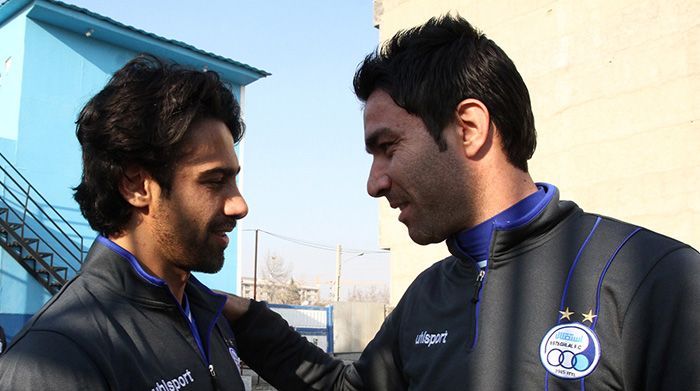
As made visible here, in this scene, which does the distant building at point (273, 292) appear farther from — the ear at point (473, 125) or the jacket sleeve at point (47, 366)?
the jacket sleeve at point (47, 366)

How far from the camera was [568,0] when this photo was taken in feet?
31.0

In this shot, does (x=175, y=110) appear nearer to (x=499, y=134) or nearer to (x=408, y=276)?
(x=499, y=134)

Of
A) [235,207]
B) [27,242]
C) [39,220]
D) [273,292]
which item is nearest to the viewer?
[235,207]

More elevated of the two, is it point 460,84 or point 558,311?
point 460,84

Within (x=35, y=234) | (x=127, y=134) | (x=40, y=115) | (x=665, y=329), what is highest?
(x=40, y=115)

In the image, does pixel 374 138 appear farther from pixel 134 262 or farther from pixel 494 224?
pixel 134 262

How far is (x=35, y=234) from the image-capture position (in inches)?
554

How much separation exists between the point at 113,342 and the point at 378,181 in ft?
3.52

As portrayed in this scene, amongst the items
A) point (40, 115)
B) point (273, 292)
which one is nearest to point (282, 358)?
point (40, 115)

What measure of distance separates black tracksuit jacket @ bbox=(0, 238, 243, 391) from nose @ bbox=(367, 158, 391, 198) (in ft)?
2.52

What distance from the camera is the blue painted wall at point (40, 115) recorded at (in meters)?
14.5

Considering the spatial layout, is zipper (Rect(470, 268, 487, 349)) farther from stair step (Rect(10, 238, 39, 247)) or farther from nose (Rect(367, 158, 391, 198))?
stair step (Rect(10, 238, 39, 247))

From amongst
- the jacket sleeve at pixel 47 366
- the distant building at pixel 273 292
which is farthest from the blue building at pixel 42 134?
the distant building at pixel 273 292

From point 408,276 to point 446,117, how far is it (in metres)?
9.66
